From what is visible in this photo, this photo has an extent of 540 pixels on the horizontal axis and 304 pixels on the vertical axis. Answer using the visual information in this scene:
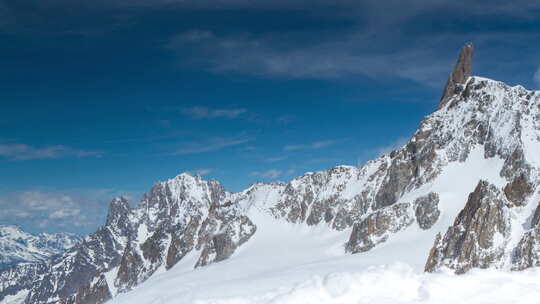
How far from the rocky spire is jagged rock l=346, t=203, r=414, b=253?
4277cm

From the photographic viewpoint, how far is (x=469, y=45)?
135 m

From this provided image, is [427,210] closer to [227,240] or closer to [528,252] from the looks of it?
[528,252]

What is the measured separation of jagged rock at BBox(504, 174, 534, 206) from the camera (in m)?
63.8

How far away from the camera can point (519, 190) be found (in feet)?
219

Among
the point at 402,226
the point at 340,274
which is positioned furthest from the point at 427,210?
the point at 340,274

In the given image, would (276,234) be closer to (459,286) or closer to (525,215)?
(525,215)

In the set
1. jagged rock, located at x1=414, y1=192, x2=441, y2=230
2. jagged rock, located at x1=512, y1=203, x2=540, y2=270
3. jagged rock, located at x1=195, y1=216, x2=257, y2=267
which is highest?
jagged rock, located at x1=195, y1=216, x2=257, y2=267

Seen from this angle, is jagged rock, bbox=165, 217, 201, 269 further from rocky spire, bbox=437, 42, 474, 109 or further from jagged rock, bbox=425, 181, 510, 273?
jagged rock, bbox=425, 181, 510, 273

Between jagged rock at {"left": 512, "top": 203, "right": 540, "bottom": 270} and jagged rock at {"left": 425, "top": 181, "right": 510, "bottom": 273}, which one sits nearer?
jagged rock at {"left": 512, "top": 203, "right": 540, "bottom": 270}

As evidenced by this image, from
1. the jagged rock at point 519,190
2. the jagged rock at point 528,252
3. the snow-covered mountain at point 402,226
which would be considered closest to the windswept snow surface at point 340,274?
the snow-covered mountain at point 402,226

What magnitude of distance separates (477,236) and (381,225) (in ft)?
191

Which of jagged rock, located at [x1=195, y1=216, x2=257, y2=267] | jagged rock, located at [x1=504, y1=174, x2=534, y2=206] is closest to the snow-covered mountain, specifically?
jagged rock, located at [x1=504, y1=174, x2=534, y2=206]

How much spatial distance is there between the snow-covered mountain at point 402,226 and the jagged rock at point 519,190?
192 millimetres

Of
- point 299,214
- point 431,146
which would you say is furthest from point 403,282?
point 299,214
